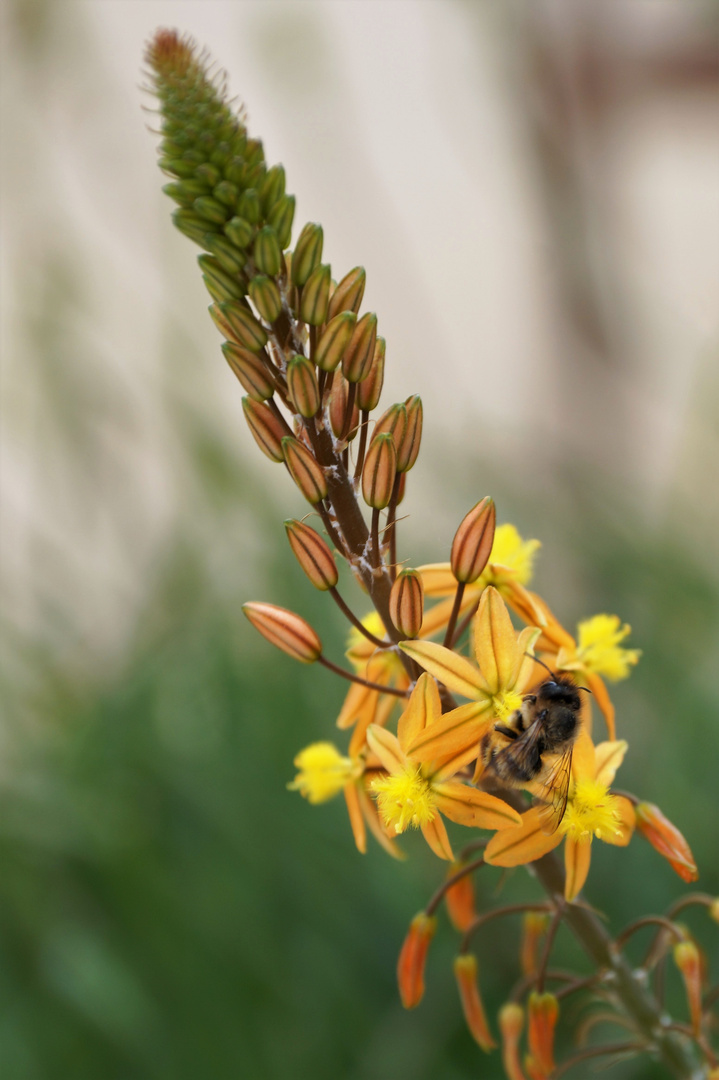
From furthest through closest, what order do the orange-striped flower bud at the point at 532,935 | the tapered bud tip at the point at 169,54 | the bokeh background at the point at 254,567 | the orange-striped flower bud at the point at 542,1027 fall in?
1. the bokeh background at the point at 254,567
2. the orange-striped flower bud at the point at 532,935
3. the orange-striped flower bud at the point at 542,1027
4. the tapered bud tip at the point at 169,54

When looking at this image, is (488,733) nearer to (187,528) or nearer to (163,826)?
(163,826)

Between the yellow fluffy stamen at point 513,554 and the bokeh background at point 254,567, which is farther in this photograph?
the bokeh background at point 254,567

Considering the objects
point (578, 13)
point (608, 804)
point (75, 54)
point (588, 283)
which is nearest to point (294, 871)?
point (608, 804)

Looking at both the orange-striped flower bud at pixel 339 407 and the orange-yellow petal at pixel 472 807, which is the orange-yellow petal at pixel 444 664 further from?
the orange-striped flower bud at pixel 339 407

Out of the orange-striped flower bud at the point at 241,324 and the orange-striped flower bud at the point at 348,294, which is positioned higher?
the orange-striped flower bud at the point at 348,294

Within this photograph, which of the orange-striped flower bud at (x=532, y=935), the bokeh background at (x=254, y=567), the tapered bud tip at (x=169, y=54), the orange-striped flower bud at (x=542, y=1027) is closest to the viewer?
the tapered bud tip at (x=169, y=54)

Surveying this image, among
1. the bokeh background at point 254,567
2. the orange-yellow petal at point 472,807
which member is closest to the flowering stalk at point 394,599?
the orange-yellow petal at point 472,807

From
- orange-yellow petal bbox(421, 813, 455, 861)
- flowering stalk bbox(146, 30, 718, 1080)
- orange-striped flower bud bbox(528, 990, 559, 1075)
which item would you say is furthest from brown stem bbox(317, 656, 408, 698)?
orange-striped flower bud bbox(528, 990, 559, 1075)

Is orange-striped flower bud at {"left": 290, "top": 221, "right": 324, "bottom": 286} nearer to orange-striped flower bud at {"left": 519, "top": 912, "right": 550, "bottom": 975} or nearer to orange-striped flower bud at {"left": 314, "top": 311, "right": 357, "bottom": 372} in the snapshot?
orange-striped flower bud at {"left": 314, "top": 311, "right": 357, "bottom": 372}
